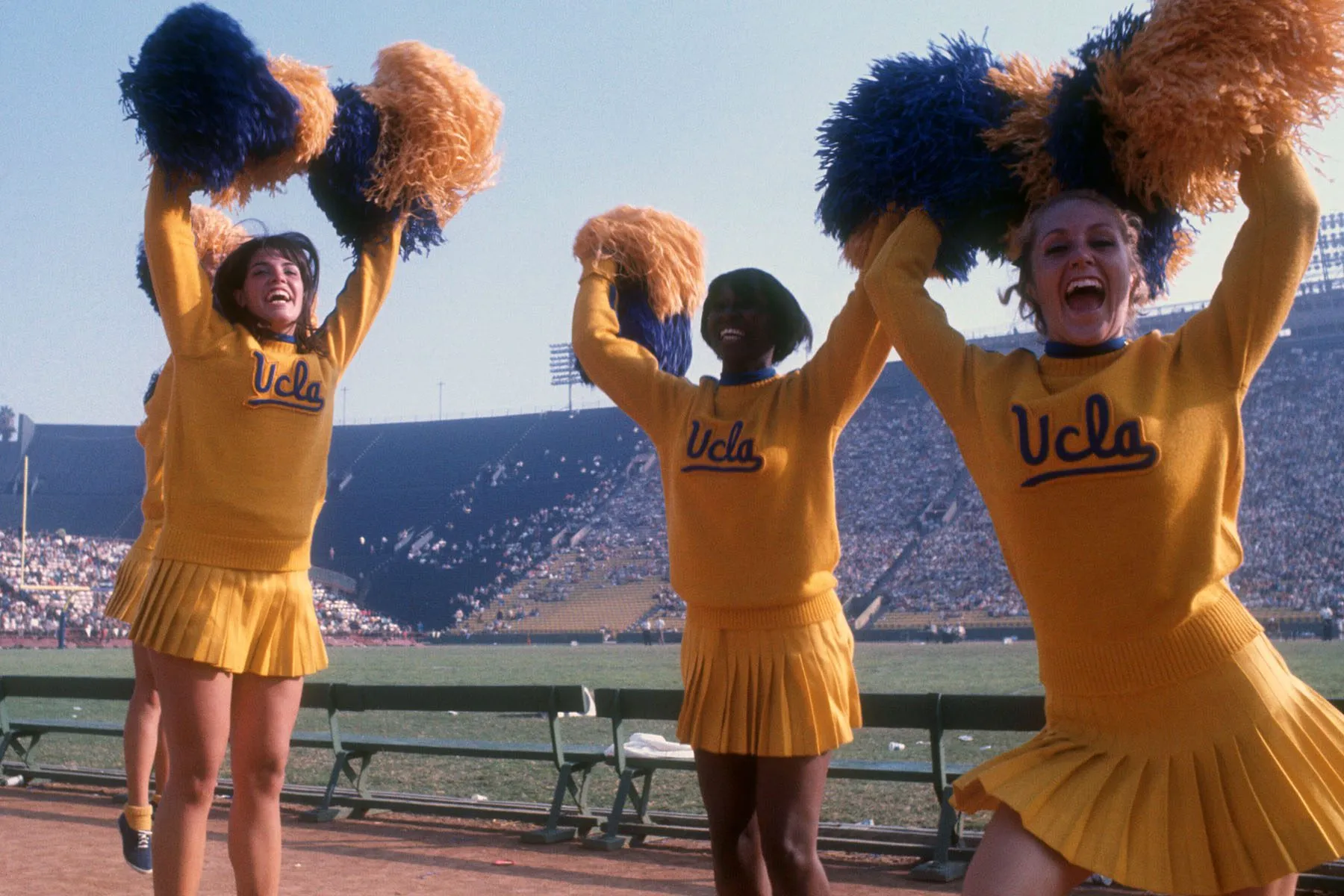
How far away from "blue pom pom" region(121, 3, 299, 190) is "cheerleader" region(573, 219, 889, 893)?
4.12ft

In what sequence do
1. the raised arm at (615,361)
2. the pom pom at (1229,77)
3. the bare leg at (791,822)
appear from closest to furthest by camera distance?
the pom pom at (1229,77) < the bare leg at (791,822) < the raised arm at (615,361)

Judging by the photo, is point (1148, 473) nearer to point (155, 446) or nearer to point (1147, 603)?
point (1147, 603)

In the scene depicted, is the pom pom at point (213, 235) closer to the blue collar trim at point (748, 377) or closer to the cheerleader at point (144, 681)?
the cheerleader at point (144, 681)

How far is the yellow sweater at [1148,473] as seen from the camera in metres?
1.77

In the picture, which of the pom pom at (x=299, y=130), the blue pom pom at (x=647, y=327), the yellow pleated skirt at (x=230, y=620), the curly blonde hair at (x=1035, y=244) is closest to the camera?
the curly blonde hair at (x=1035, y=244)

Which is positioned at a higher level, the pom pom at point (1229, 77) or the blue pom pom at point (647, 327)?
the pom pom at point (1229, 77)

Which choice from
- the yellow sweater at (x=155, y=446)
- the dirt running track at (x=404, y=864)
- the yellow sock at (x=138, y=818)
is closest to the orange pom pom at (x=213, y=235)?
the yellow sweater at (x=155, y=446)

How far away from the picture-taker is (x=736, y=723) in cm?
255

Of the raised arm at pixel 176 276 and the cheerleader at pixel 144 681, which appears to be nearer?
the raised arm at pixel 176 276

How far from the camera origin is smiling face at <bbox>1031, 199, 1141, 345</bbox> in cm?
192

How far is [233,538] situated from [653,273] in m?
1.25

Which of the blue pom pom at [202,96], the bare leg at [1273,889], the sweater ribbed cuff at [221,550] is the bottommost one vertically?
the bare leg at [1273,889]

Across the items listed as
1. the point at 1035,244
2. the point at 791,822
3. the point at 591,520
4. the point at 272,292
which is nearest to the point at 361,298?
the point at 272,292

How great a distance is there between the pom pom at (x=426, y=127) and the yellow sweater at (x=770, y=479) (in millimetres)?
1035
